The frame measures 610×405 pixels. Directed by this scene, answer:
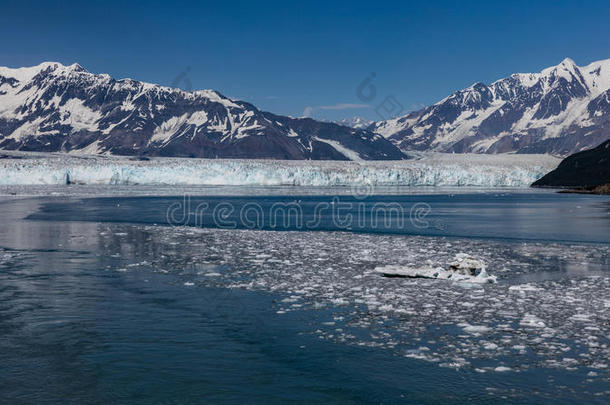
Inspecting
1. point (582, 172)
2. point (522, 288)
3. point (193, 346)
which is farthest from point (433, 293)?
point (582, 172)

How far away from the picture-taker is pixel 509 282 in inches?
463

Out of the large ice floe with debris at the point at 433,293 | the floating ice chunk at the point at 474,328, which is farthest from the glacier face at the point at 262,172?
the floating ice chunk at the point at 474,328

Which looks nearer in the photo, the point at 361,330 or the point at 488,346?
the point at 488,346

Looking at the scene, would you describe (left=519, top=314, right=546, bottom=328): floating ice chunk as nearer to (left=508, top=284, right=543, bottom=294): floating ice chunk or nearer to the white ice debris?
(left=508, top=284, right=543, bottom=294): floating ice chunk

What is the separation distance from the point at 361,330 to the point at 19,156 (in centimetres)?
8831

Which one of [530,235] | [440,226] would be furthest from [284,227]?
[530,235]

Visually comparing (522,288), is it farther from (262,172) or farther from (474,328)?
(262,172)

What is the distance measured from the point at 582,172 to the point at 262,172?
47121 millimetres

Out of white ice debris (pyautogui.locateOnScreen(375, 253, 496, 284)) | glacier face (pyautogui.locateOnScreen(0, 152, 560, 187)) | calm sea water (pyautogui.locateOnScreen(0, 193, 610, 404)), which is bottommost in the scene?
calm sea water (pyautogui.locateOnScreen(0, 193, 610, 404))

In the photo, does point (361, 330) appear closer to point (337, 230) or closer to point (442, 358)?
point (442, 358)

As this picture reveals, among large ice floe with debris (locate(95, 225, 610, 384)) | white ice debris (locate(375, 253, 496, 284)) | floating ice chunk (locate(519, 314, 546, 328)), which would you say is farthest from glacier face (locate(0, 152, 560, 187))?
floating ice chunk (locate(519, 314, 546, 328))

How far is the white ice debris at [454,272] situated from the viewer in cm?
1196

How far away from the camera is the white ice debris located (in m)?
12.0

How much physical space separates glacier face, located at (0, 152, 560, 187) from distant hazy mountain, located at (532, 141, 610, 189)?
1626 millimetres
